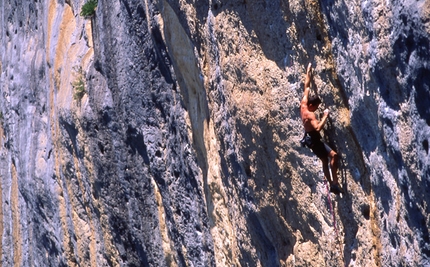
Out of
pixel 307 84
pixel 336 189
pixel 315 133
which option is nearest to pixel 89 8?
pixel 307 84

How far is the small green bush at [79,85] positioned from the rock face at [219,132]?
2 centimetres

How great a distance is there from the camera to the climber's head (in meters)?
4.10

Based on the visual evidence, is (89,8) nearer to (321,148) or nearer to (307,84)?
(307,84)

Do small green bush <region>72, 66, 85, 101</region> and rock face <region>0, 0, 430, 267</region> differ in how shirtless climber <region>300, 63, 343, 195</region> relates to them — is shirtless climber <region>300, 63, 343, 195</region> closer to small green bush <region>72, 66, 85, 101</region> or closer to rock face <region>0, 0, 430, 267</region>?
rock face <region>0, 0, 430, 267</region>

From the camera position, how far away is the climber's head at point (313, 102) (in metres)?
4.10

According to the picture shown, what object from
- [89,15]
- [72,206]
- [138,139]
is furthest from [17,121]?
[138,139]

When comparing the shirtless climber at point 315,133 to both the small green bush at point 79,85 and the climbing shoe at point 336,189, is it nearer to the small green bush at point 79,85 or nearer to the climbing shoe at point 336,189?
the climbing shoe at point 336,189

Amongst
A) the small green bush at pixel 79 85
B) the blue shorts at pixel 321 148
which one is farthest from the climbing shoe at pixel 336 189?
the small green bush at pixel 79 85

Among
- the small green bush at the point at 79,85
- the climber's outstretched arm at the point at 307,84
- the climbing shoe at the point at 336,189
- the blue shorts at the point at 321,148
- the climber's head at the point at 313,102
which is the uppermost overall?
the small green bush at the point at 79,85

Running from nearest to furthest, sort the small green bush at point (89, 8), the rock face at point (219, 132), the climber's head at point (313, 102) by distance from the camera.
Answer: the rock face at point (219, 132) < the climber's head at point (313, 102) < the small green bush at point (89, 8)

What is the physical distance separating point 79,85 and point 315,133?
451 centimetres

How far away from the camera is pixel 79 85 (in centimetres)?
802

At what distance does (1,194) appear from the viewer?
12273 millimetres

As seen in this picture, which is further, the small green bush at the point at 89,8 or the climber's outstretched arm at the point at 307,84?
the small green bush at the point at 89,8
